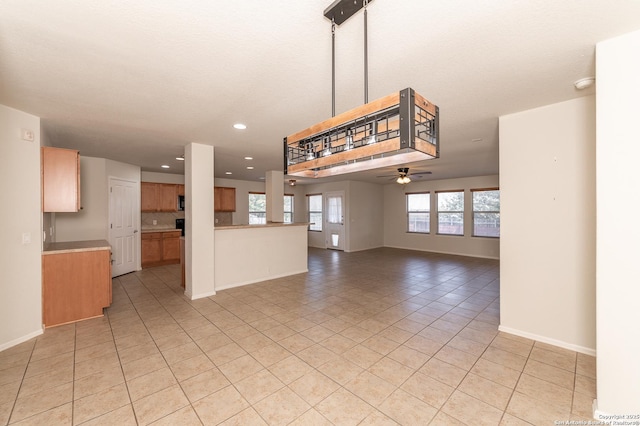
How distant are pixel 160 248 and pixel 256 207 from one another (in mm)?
3302

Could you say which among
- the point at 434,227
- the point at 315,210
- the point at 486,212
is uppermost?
the point at 315,210

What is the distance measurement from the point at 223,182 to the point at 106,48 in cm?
673

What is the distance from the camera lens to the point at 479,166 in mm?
6254

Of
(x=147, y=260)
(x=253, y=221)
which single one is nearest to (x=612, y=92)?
(x=147, y=260)

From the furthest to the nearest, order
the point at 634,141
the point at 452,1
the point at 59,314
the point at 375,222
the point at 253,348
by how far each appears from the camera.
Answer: the point at 375,222 < the point at 59,314 < the point at 253,348 < the point at 634,141 < the point at 452,1

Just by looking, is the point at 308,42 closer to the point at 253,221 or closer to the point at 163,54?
the point at 163,54

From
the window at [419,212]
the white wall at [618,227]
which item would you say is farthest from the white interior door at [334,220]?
the white wall at [618,227]

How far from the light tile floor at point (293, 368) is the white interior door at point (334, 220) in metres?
5.16

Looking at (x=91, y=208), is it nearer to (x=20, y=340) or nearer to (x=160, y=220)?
(x=160, y=220)

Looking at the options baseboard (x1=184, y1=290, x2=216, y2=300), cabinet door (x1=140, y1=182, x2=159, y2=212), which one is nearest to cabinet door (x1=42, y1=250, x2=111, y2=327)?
baseboard (x1=184, y1=290, x2=216, y2=300)

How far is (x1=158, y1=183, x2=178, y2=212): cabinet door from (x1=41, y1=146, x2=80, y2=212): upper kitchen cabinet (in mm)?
3729

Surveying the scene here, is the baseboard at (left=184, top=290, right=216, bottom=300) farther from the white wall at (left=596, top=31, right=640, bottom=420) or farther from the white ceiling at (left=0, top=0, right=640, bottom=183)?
the white wall at (left=596, top=31, right=640, bottom=420)

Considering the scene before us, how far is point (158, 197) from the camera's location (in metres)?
6.96

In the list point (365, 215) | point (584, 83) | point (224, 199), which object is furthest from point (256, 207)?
point (584, 83)
